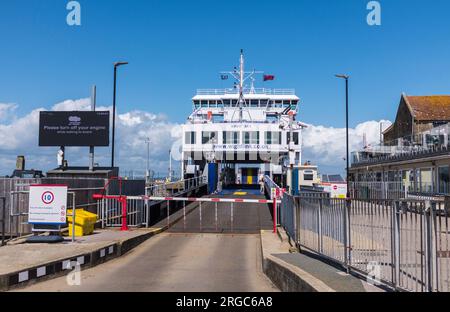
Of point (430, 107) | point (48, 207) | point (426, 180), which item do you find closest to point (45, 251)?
point (48, 207)

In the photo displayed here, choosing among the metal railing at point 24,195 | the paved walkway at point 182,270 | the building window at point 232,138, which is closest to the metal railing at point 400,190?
the building window at point 232,138

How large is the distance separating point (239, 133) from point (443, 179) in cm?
2127

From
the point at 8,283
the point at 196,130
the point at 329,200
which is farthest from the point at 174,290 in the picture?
the point at 196,130

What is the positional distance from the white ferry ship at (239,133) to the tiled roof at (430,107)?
14080mm

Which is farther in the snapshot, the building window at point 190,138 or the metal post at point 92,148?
the building window at point 190,138

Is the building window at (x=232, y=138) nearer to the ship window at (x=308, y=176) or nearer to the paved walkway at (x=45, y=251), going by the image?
the ship window at (x=308, y=176)

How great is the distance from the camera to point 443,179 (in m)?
28.8

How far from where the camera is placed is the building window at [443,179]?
27397 mm

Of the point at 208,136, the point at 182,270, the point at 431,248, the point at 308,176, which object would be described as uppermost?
the point at 208,136

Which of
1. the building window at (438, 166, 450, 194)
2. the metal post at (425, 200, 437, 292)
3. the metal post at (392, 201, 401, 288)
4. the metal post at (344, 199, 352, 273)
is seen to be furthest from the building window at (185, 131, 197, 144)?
the metal post at (425, 200, 437, 292)

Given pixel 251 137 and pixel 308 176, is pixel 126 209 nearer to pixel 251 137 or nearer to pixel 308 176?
pixel 251 137

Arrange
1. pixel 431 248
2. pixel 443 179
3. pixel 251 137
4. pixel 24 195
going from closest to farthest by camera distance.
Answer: pixel 431 248, pixel 24 195, pixel 443 179, pixel 251 137

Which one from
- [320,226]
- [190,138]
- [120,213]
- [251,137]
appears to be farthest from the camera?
[190,138]

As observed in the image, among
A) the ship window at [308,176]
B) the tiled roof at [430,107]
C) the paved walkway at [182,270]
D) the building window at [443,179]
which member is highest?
the tiled roof at [430,107]
